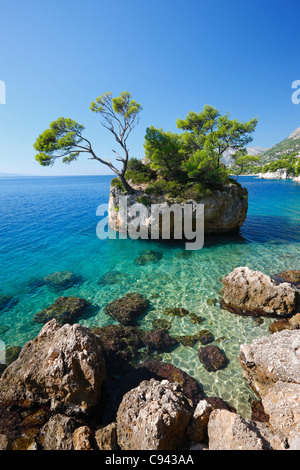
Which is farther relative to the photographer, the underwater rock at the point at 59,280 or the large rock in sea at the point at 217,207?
the large rock in sea at the point at 217,207

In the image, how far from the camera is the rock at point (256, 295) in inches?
431

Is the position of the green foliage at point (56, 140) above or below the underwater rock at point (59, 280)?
above

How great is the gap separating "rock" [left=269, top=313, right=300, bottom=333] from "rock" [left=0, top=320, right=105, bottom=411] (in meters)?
8.55

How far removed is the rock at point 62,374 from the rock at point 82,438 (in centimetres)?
100

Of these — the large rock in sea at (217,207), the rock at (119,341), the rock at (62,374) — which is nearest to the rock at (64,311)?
the rock at (119,341)

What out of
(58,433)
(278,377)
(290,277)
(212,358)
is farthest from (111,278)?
(290,277)

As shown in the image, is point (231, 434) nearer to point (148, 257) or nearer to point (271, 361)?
point (271, 361)

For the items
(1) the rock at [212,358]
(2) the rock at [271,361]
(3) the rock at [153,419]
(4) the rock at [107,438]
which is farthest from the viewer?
(1) the rock at [212,358]

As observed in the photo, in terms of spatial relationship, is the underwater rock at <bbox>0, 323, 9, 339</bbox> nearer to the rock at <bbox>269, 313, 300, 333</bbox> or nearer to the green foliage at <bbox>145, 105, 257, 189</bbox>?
the rock at <bbox>269, 313, 300, 333</bbox>

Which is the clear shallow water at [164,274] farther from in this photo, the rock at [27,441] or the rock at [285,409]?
the rock at [27,441]

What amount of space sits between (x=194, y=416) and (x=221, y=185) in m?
21.3

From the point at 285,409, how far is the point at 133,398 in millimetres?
4504

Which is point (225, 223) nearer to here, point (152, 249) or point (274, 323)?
point (152, 249)

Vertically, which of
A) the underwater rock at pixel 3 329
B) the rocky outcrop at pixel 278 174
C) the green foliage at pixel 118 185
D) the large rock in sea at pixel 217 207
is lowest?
the underwater rock at pixel 3 329
